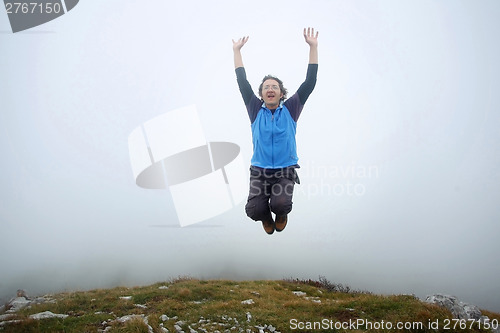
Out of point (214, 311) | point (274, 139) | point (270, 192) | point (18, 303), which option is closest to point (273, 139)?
point (274, 139)

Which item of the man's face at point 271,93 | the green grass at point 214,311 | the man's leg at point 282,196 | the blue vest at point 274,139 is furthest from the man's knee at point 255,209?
the green grass at point 214,311

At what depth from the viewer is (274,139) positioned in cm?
791

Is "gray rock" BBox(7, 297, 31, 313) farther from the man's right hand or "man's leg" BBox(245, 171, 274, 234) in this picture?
the man's right hand

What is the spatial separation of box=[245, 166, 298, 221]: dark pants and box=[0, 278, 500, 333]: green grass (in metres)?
5.65

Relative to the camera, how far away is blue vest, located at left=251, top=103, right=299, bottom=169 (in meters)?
7.88

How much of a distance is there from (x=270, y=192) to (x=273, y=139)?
1.32 metres

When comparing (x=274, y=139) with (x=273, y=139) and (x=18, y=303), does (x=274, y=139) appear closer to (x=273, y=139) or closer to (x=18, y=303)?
(x=273, y=139)

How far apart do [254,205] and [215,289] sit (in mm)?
12168

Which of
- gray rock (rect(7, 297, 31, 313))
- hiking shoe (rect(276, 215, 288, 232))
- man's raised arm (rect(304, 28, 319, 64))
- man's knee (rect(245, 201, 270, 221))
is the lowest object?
gray rock (rect(7, 297, 31, 313))

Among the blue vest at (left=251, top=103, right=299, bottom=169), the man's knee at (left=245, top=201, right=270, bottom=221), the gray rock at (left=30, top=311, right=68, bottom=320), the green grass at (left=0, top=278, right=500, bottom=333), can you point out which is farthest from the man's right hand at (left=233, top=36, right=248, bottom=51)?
the gray rock at (left=30, top=311, right=68, bottom=320)

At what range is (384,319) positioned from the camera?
14.2 m

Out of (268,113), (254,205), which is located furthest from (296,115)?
(254,205)

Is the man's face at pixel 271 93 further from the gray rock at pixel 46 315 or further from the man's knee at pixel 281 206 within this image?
the gray rock at pixel 46 315

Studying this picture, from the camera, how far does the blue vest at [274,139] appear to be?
25.8 ft
